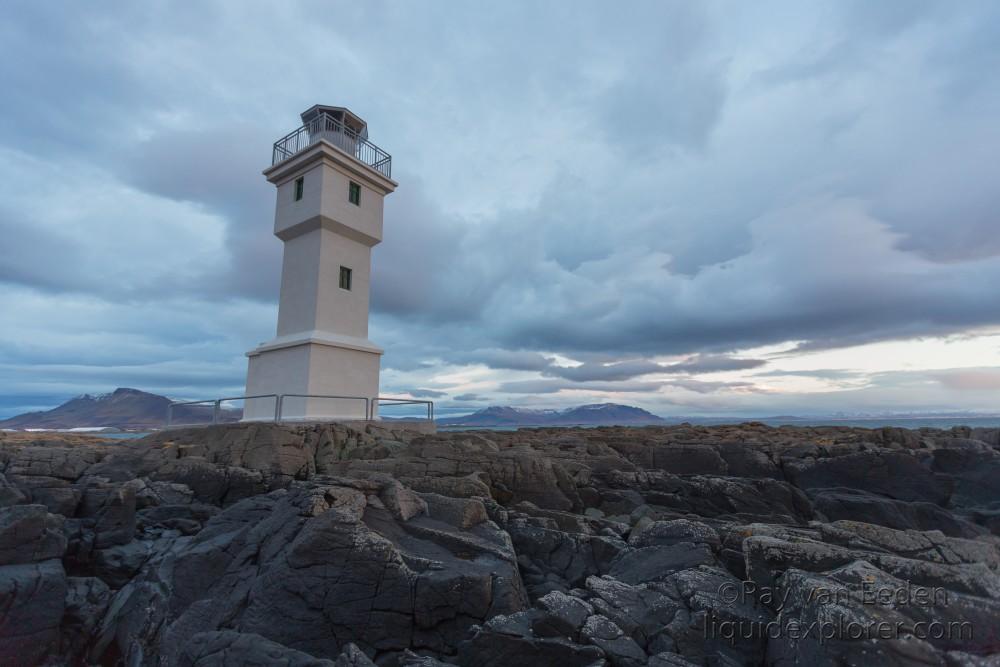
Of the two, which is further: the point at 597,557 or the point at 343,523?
the point at 597,557

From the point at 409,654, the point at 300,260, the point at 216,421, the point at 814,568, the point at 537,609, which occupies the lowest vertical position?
the point at 409,654

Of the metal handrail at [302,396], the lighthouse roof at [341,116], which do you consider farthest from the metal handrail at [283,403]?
the lighthouse roof at [341,116]

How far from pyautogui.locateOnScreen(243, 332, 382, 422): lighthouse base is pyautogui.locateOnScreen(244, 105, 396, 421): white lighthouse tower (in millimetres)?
38

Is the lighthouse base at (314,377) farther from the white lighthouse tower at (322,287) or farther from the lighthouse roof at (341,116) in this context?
the lighthouse roof at (341,116)

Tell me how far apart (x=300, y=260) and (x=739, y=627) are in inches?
754

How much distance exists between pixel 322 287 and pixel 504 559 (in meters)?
14.8

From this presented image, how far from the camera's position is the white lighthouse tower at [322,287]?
1798cm

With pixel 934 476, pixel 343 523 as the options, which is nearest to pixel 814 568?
pixel 343 523

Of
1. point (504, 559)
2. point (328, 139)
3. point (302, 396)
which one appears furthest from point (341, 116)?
point (504, 559)

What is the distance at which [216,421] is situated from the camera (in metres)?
16.6

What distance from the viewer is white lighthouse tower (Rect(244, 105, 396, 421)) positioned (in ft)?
59.0

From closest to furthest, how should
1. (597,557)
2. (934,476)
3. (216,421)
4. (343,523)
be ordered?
(343,523) < (597,557) < (934,476) < (216,421)

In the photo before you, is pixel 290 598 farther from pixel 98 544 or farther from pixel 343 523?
pixel 98 544
